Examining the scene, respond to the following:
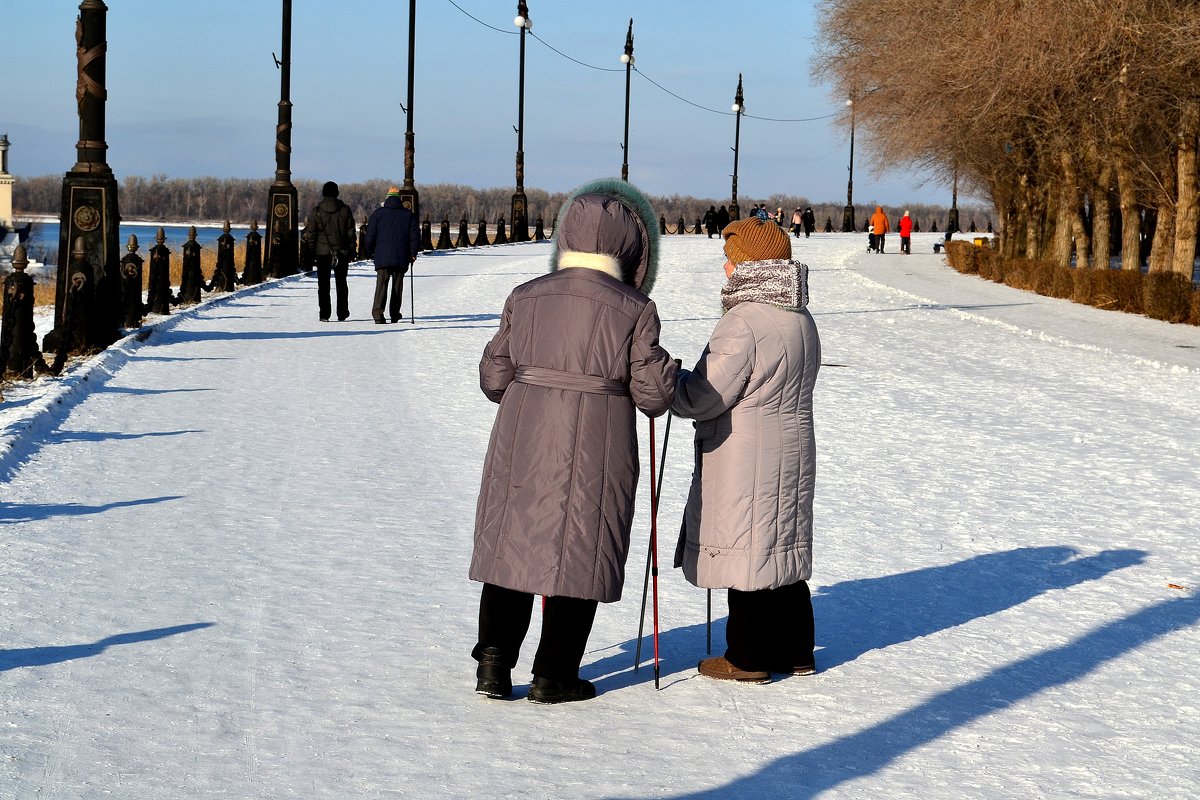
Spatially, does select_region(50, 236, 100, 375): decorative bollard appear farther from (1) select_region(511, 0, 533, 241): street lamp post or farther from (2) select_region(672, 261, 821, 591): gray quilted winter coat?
(1) select_region(511, 0, 533, 241): street lamp post

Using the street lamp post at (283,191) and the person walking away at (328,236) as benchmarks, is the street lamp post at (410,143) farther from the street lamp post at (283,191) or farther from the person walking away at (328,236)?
the person walking away at (328,236)

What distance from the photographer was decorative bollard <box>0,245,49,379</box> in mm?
12703

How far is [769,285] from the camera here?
529 centimetres

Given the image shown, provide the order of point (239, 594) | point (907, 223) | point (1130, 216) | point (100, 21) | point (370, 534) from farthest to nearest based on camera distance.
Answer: point (907, 223) < point (1130, 216) < point (100, 21) < point (370, 534) < point (239, 594)

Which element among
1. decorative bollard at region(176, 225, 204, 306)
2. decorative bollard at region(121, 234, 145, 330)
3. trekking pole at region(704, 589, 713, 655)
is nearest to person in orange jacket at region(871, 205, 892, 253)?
decorative bollard at region(176, 225, 204, 306)

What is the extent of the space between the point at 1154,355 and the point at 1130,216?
463 inches

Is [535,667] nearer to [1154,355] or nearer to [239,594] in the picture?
[239,594]

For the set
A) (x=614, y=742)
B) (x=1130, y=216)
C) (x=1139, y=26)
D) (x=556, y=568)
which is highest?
(x=1139, y=26)

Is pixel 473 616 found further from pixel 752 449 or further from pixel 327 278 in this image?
pixel 327 278

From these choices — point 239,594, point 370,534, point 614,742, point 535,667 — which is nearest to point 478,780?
point 614,742

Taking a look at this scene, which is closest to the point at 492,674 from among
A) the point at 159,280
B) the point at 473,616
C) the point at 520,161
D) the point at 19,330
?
the point at 473,616

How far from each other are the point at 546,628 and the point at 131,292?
1341cm

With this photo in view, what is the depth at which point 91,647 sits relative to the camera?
17.8 ft

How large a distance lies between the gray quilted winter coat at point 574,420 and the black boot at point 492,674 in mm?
272
